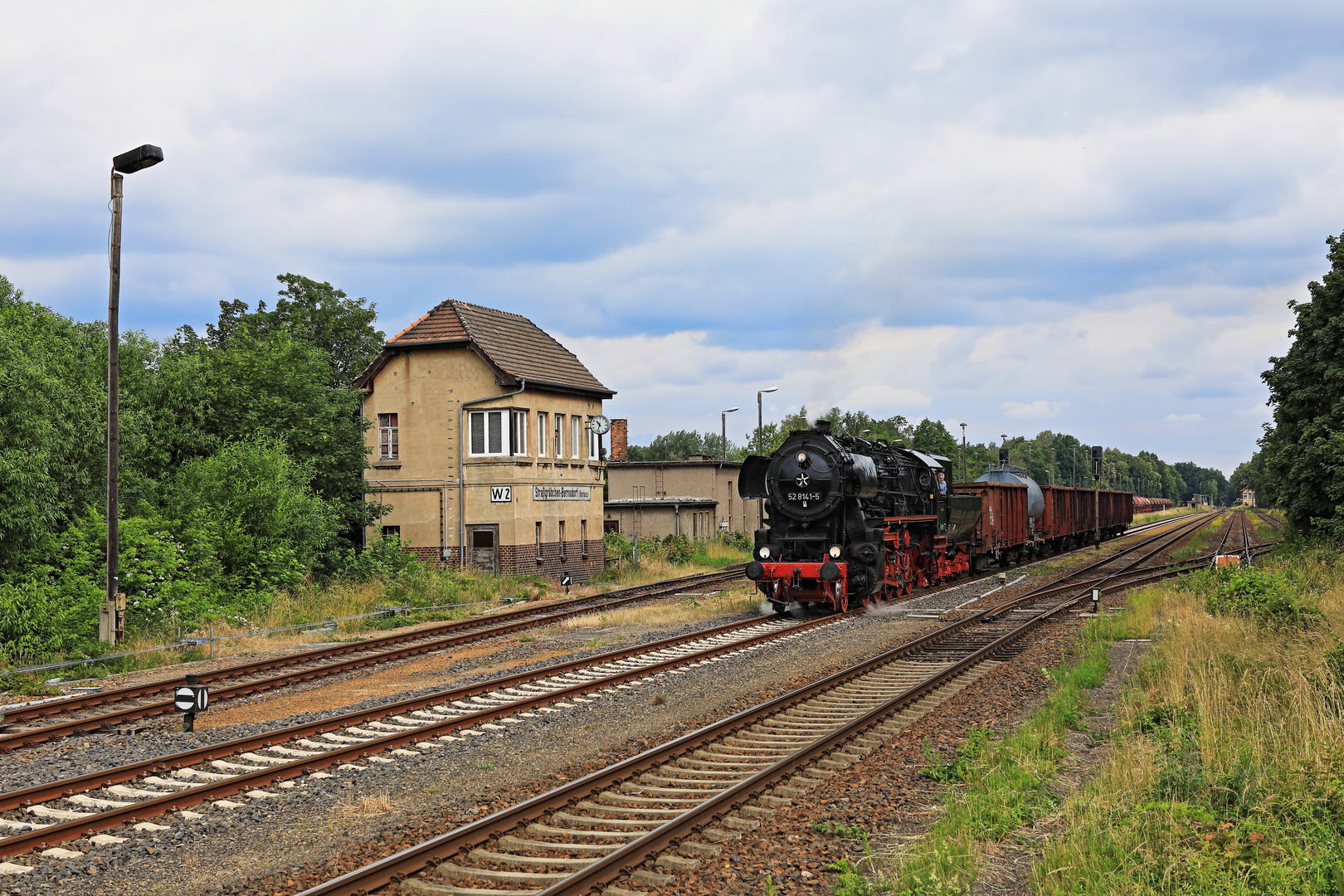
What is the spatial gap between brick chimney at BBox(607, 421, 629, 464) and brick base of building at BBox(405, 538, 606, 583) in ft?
35.5

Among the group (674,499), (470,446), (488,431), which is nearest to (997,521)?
(488,431)

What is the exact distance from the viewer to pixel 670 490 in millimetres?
45500

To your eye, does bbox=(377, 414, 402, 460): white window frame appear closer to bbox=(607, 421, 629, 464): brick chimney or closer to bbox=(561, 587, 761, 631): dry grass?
bbox=(561, 587, 761, 631): dry grass

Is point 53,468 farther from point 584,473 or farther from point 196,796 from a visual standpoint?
point 584,473

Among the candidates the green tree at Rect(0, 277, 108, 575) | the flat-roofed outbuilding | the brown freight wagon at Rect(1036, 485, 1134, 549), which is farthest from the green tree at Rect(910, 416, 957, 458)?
the green tree at Rect(0, 277, 108, 575)

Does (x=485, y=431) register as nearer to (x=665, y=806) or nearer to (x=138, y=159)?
(x=138, y=159)

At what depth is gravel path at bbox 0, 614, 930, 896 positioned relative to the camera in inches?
253

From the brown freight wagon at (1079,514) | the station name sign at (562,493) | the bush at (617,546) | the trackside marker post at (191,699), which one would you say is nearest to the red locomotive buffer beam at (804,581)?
the station name sign at (562,493)

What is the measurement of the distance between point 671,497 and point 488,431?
17.3 m

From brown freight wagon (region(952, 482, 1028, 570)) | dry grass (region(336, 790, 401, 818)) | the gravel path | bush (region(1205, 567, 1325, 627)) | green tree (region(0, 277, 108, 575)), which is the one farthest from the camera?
brown freight wagon (region(952, 482, 1028, 570))

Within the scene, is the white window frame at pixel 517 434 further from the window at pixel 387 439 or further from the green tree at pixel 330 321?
the green tree at pixel 330 321

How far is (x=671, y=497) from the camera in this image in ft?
149

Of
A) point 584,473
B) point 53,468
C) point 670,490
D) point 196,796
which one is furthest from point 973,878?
point 670,490

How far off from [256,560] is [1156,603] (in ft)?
60.3
